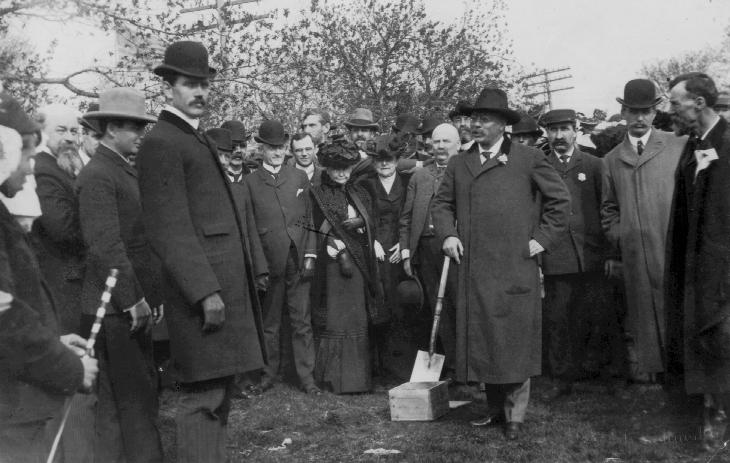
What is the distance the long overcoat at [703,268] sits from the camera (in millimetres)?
4891

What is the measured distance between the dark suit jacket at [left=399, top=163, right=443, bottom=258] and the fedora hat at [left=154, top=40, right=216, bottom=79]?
12.2 feet

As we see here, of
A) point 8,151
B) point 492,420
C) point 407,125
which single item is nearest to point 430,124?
point 407,125

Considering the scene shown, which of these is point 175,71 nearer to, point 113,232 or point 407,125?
point 113,232

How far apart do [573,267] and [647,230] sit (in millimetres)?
880

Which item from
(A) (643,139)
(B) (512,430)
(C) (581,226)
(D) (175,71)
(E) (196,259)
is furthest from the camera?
(C) (581,226)

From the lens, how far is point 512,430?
18.9 feet

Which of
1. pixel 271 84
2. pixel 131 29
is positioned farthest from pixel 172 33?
pixel 271 84

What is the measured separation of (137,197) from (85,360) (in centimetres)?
184

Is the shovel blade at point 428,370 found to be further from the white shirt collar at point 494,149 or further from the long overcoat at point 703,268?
the long overcoat at point 703,268

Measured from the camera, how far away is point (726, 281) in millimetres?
4844

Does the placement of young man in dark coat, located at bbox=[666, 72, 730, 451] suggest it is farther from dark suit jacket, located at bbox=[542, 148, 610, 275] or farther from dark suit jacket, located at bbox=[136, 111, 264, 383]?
dark suit jacket, located at bbox=[136, 111, 264, 383]

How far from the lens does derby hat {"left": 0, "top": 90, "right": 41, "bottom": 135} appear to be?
2994 mm

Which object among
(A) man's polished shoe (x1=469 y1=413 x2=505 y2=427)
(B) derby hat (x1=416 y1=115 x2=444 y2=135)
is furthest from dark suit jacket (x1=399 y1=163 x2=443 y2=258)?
(A) man's polished shoe (x1=469 y1=413 x2=505 y2=427)

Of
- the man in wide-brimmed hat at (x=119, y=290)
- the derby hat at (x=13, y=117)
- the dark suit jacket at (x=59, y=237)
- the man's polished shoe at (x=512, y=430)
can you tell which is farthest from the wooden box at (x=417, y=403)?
the derby hat at (x=13, y=117)
